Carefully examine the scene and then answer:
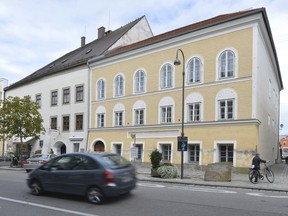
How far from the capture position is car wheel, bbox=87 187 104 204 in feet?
29.9

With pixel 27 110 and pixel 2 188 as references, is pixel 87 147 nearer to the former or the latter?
pixel 27 110

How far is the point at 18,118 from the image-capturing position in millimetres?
29328

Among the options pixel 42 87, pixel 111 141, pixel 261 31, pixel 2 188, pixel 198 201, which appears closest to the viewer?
pixel 198 201

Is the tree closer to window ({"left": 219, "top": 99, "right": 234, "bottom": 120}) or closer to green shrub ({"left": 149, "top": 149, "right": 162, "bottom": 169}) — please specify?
green shrub ({"left": 149, "top": 149, "right": 162, "bottom": 169})

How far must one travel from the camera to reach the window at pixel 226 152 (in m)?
23.1

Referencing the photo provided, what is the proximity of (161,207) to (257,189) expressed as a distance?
7045 mm

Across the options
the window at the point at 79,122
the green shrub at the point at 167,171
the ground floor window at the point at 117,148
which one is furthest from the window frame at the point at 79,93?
the green shrub at the point at 167,171

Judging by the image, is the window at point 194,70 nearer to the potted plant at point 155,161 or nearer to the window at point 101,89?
the potted plant at point 155,161

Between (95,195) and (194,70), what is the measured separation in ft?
60.5

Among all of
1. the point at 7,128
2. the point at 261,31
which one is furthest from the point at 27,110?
the point at 261,31

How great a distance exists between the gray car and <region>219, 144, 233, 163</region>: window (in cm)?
1456

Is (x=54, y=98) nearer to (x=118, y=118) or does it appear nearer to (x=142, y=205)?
(x=118, y=118)

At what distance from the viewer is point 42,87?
40.9 metres

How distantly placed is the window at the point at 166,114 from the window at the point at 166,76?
193 centimetres
